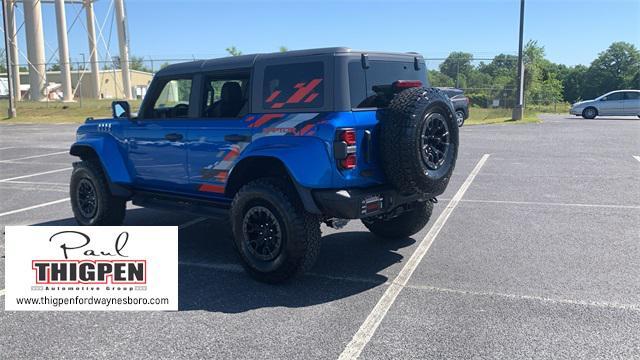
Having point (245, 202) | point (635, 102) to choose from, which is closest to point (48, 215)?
point (245, 202)

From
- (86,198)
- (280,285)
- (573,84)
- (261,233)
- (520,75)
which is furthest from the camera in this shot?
(573,84)

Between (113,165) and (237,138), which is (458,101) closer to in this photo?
(113,165)

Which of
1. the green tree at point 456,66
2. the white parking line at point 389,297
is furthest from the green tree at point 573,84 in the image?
the white parking line at point 389,297

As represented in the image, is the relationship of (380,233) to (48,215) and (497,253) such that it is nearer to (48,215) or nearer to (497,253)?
(497,253)

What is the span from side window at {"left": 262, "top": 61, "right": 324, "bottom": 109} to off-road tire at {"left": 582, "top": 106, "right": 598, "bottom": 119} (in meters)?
26.8

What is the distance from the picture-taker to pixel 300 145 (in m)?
4.43

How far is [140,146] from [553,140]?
13.9m

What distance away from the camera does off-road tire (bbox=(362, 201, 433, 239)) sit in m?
5.85

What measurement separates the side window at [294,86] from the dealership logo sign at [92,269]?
57.7 inches

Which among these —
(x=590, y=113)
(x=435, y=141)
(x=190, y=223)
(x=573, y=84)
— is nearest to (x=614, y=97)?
(x=590, y=113)

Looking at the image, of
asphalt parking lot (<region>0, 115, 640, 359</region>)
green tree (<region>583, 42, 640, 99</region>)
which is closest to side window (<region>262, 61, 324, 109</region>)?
asphalt parking lot (<region>0, 115, 640, 359</region>)

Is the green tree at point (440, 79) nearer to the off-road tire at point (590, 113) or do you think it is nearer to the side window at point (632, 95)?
the off-road tire at point (590, 113)

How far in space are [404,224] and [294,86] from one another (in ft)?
6.96

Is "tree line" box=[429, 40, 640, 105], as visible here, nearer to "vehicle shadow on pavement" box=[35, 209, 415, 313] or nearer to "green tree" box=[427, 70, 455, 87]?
"green tree" box=[427, 70, 455, 87]
